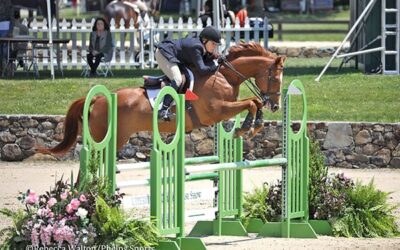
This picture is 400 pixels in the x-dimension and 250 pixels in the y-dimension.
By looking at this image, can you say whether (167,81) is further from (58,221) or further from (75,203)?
(58,221)

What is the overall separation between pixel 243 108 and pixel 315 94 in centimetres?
718

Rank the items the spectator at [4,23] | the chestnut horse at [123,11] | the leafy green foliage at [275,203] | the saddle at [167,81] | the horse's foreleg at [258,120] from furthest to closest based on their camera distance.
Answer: the chestnut horse at [123,11] → the spectator at [4,23] → the saddle at [167,81] → the horse's foreleg at [258,120] → the leafy green foliage at [275,203]

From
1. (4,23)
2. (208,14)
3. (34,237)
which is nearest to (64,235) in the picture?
(34,237)

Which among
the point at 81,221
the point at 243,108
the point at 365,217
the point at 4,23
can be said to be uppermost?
the point at 4,23

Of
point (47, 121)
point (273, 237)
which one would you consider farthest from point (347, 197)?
point (47, 121)

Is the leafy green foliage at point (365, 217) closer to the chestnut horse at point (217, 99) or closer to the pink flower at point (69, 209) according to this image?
the chestnut horse at point (217, 99)

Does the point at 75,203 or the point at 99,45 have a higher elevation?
the point at 99,45

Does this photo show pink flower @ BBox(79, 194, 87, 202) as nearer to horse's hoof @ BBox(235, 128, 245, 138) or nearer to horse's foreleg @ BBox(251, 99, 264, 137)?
horse's hoof @ BBox(235, 128, 245, 138)

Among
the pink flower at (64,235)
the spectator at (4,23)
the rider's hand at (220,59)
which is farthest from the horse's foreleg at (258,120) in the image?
the spectator at (4,23)

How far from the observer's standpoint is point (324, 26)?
47.2 metres

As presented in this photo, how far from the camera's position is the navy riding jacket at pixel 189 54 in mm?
13703

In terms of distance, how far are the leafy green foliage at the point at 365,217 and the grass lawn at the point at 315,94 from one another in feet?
18.9

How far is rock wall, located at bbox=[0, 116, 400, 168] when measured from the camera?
17.4 meters

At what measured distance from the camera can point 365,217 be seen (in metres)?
12.4
